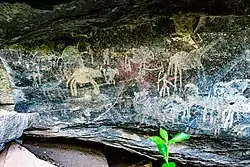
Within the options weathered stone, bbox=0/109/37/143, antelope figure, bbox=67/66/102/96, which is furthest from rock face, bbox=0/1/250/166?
weathered stone, bbox=0/109/37/143

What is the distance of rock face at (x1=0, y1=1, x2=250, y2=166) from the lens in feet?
7.43

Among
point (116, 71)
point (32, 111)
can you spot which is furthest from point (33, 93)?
point (116, 71)

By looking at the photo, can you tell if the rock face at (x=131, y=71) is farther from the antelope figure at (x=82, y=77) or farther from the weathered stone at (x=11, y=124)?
the weathered stone at (x=11, y=124)

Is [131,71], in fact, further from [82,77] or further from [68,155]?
[68,155]

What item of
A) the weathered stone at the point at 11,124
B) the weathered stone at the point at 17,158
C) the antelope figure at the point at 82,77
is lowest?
the weathered stone at the point at 17,158

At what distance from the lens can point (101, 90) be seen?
2338 millimetres

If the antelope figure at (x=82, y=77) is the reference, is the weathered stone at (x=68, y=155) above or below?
below

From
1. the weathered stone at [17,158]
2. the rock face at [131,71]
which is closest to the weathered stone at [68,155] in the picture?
the rock face at [131,71]

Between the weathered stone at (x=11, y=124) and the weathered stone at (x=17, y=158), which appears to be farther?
the weathered stone at (x=17, y=158)

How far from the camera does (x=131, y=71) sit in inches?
91.1

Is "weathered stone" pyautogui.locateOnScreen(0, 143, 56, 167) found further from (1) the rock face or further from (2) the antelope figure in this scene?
(2) the antelope figure

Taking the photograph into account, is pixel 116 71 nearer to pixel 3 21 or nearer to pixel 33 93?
pixel 33 93

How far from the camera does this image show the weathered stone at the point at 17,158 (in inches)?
78.9

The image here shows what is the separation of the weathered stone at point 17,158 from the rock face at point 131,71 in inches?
10.2
